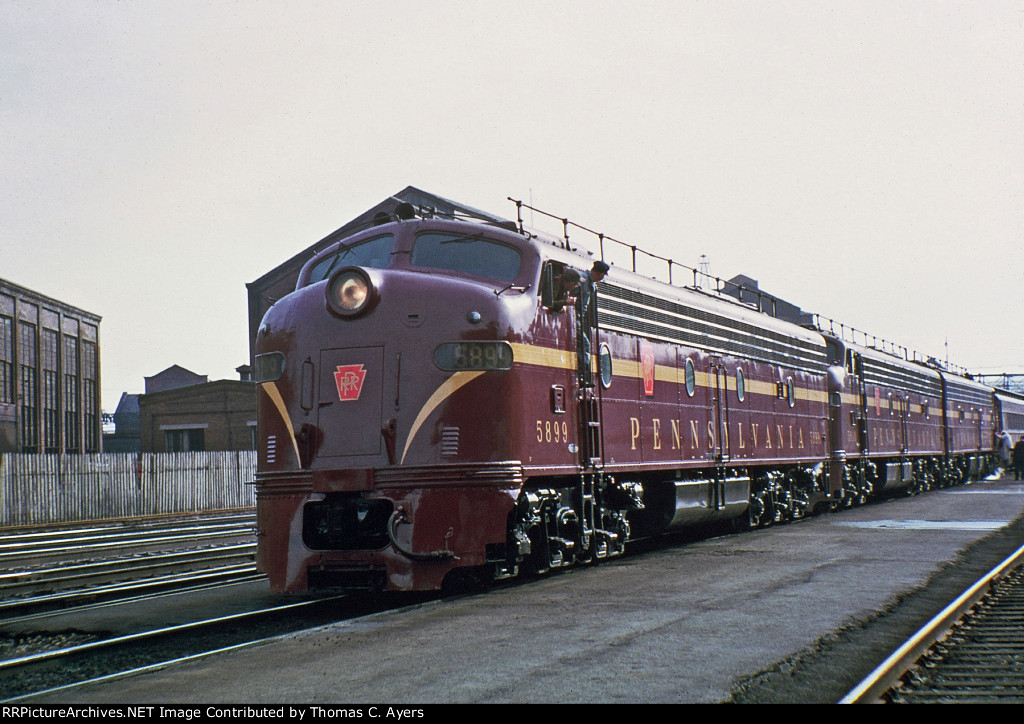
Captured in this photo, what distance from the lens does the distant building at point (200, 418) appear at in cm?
4925

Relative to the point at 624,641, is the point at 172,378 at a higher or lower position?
higher

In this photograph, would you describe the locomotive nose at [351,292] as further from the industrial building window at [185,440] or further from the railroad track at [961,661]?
the industrial building window at [185,440]

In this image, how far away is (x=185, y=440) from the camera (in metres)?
50.5

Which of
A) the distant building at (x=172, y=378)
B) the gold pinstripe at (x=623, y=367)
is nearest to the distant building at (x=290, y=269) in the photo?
the gold pinstripe at (x=623, y=367)

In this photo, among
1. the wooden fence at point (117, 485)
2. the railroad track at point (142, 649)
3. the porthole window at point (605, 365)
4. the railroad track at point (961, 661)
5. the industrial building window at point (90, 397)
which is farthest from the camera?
the industrial building window at point (90, 397)

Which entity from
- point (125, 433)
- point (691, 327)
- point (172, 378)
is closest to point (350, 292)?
point (691, 327)

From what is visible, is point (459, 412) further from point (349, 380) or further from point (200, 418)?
point (200, 418)

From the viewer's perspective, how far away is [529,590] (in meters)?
10.5

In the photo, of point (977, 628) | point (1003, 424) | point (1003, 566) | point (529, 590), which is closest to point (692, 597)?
point (529, 590)

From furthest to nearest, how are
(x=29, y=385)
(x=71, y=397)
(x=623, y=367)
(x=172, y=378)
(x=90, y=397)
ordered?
(x=172, y=378) < (x=90, y=397) < (x=71, y=397) < (x=29, y=385) < (x=623, y=367)

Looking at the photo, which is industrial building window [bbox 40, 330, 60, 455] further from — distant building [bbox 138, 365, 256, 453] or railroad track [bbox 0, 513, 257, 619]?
railroad track [bbox 0, 513, 257, 619]

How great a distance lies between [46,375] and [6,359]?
13.5 ft

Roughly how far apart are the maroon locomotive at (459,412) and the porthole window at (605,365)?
3cm

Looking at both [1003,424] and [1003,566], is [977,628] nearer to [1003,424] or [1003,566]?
[1003,566]
